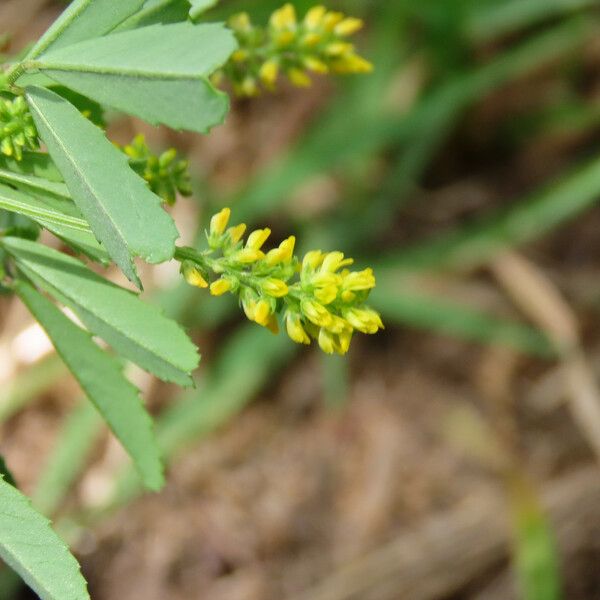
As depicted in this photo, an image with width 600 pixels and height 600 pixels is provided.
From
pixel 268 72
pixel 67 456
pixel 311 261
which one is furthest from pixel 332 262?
pixel 67 456

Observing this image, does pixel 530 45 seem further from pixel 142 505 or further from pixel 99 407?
pixel 99 407

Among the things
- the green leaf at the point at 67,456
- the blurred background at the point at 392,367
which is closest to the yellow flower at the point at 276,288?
the blurred background at the point at 392,367

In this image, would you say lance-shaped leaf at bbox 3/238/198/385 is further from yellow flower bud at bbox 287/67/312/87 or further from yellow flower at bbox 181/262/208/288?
yellow flower bud at bbox 287/67/312/87

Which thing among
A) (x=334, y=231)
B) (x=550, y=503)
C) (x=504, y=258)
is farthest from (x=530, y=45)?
(x=550, y=503)

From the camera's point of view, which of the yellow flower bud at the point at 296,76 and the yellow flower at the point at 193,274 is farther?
the yellow flower bud at the point at 296,76

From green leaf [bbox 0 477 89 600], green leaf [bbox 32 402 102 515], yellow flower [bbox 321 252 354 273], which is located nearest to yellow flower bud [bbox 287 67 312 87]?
yellow flower [bbox 321 252 354 273]

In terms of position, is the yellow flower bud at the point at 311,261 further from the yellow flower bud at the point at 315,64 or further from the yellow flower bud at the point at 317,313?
the yellow flower bud at the point at 315,64
